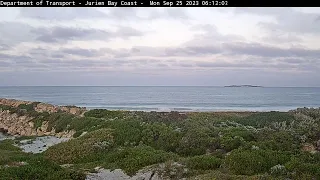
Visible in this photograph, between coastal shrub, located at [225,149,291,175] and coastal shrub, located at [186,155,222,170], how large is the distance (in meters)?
0.53

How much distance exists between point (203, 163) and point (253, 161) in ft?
7.57

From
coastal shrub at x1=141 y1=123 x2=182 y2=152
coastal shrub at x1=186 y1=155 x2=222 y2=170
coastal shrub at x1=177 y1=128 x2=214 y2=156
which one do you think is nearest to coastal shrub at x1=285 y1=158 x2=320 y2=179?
coastal shrub at x1=186 y1=155 x2=222 y2=170

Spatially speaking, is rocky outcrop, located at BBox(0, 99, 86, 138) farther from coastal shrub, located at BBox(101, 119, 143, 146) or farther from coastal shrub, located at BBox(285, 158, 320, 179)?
coastal shrub, located at BBox(285, 158, 320, 179)

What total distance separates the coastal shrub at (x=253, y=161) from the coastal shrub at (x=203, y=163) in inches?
20.8

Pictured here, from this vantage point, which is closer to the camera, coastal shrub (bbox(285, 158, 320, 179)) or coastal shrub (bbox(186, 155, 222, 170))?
coastal shrub (bbox(285, 158, 320, 179))

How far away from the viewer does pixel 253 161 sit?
52.9ft

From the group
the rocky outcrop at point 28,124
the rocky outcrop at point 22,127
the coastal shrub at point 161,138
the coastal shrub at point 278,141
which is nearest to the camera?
the coastal shrub at point 278,141

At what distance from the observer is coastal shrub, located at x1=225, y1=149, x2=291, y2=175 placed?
1554 cm

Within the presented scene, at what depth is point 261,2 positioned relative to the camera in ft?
29.8

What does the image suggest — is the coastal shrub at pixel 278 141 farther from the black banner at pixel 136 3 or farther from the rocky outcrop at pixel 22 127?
the rocky outcrop at pixel 22 127

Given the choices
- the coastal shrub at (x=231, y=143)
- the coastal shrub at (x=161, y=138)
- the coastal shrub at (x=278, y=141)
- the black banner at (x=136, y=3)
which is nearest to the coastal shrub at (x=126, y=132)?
the coastal shrub at (x=161, y=138)

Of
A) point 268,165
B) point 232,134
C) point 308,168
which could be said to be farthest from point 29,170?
point 232,134

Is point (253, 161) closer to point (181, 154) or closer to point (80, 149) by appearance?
point (181, 154)

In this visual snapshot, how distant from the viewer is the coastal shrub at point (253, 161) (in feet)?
51.0
